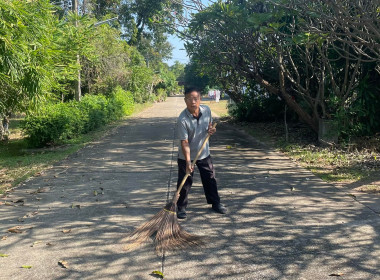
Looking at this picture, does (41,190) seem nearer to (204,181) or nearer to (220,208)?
(204,181)

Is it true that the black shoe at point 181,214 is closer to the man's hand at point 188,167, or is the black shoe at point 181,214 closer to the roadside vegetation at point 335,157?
the man's hand at point 188,167

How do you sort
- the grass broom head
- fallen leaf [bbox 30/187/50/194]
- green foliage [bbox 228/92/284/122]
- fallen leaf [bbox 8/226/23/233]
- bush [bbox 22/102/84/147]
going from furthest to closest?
1. green foliage [bbox 228/92/284/122]
2. bush [bbox 22/102/84/147]
3. fallen leaf [bbox 30/187/50/194]
4. fallen leaf [bbox 8/226/23/233]
5. the grass broom head

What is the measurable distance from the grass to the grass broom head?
3.28 metres

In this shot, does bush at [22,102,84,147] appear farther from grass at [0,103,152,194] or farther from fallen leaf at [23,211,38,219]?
fallen leaf at [23,211,38,219]

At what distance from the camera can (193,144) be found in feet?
15.8

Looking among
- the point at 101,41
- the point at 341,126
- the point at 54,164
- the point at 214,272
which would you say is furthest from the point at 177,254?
the point at 101,41

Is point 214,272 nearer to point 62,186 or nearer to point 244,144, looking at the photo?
point 62,186

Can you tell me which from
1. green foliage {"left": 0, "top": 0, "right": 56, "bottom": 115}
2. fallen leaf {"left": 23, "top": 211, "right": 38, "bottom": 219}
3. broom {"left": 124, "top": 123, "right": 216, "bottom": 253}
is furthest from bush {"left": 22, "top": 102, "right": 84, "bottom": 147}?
broom {"left": 124, "top": 123, "right": 216, "bottom": 253}

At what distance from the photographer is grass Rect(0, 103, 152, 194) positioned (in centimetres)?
748

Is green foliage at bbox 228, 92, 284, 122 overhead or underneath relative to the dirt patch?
overhead

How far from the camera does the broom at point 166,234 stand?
402 centimetres

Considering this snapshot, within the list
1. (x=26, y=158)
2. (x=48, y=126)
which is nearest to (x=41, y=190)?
(x=26, y=158)

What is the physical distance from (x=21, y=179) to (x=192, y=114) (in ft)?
13.5

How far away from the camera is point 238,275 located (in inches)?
133
